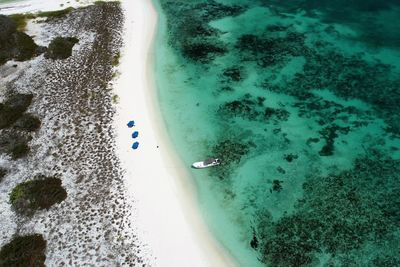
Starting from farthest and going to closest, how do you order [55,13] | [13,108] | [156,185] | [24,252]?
[55,13], [13,108], [156,185], [24,252]

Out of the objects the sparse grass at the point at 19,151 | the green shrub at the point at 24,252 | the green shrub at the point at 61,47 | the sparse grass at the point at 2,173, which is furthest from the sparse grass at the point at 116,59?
the green shrub at the point at 24,252

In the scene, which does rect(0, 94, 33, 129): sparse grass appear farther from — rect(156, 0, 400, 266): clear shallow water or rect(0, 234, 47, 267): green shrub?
rect(0, 234, 47, 267): green shrub

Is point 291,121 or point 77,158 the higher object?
point 77,158

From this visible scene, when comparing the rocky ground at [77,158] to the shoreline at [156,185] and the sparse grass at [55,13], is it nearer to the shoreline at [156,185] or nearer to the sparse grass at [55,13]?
the shoreline at [156,185]

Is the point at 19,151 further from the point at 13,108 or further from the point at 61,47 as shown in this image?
the point at 61,47

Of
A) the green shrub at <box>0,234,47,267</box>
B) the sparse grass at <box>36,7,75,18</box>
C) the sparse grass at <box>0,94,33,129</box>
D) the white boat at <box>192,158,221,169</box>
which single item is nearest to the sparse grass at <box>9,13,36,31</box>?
the sparse grass at <box>36,7,75,18</box>

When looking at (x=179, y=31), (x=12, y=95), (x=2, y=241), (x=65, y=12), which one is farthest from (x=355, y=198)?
(x=65, y=12)

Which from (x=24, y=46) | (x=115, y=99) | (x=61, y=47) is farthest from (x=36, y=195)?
(x=24, y=46)
